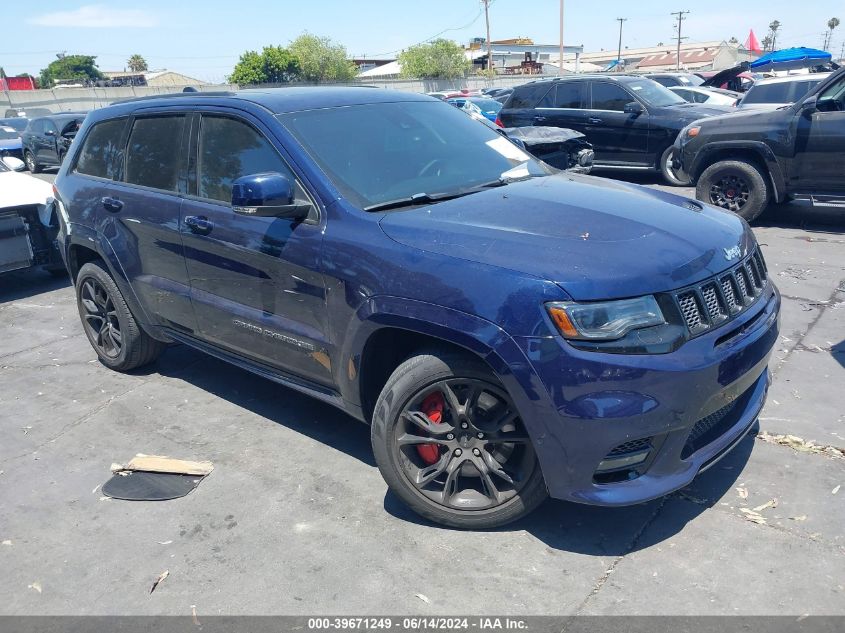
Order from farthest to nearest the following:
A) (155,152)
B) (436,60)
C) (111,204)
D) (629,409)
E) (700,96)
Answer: (436,60)
(700,96)
(111,204)
(155,152)
(629,409)

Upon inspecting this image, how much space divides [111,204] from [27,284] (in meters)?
4.48

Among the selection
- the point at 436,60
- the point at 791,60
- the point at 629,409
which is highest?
the point at 436,60

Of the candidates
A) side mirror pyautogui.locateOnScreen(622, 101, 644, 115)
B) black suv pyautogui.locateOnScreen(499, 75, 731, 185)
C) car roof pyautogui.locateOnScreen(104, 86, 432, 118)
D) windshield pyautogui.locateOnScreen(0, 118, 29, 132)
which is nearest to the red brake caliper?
car roof pyautogui.locateOnScreen(104, 86, 432, 118)

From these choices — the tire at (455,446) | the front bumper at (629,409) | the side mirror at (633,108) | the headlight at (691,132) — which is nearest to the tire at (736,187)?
the headlight at (691,132)

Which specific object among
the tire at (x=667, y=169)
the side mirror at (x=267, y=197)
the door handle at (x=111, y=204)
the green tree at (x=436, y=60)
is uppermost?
the green tree at (x=436, y=60)

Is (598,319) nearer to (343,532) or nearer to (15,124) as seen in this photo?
(343,532)

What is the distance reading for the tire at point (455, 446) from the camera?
9.71 feet

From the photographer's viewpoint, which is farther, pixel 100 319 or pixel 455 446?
pixel 100 319

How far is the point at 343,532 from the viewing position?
328 cm

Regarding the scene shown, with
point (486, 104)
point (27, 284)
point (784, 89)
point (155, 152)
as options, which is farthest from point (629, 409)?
point (486, 104)

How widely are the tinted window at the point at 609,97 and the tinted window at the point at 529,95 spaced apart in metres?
0.99

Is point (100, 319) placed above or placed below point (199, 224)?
below

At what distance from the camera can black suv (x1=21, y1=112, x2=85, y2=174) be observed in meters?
18.5

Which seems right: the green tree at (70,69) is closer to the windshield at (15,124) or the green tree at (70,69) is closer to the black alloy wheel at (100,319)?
the windshield at (15,124)
